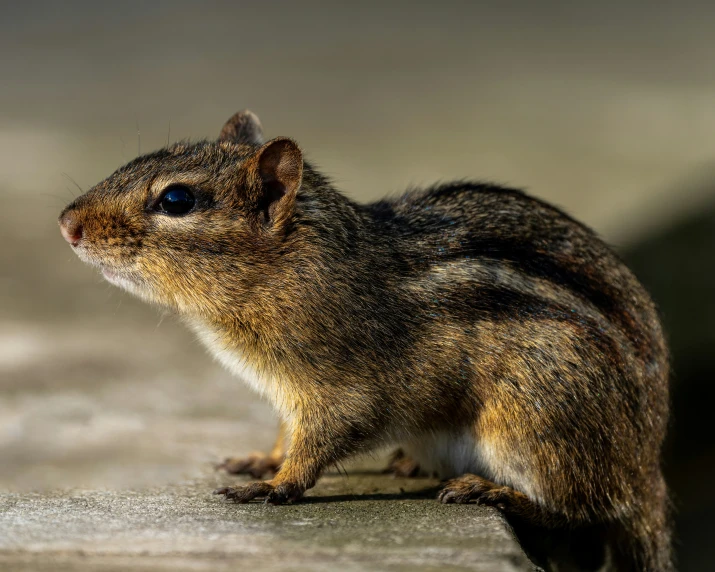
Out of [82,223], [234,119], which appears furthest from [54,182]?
[82,223]

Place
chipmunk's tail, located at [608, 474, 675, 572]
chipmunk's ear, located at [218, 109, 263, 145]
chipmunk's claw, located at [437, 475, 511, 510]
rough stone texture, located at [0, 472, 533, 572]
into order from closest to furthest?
rough stone texture, located at [0, 472, 533, 572], chipmunk's claw, located at [437, 475, 511, 510], chipmunk's tail, located at [608, 474, 675, 572], chipmunk's ear, located at [218, 109, 263, 145]

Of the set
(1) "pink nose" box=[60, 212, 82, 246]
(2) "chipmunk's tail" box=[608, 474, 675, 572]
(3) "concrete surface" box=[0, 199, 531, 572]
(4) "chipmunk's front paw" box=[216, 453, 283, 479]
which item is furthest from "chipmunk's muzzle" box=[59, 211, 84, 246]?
(2) "chipmunk's tail" box=[608, 474, 675, 572]

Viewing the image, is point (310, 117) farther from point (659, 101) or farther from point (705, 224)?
point (705, 224)

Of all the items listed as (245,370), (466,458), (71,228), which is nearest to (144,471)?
(245,370)

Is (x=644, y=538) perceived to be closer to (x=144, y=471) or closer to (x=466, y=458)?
(x=466, y=458)

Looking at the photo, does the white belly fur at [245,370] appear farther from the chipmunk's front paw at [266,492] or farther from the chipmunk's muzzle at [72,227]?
the chipmunk's muzzle at [72,227]

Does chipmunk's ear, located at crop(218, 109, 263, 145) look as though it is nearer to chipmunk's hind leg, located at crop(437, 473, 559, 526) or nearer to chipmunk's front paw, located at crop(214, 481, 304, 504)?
chipmunk's front paw, located at crop(214, 481, 304, 504)
